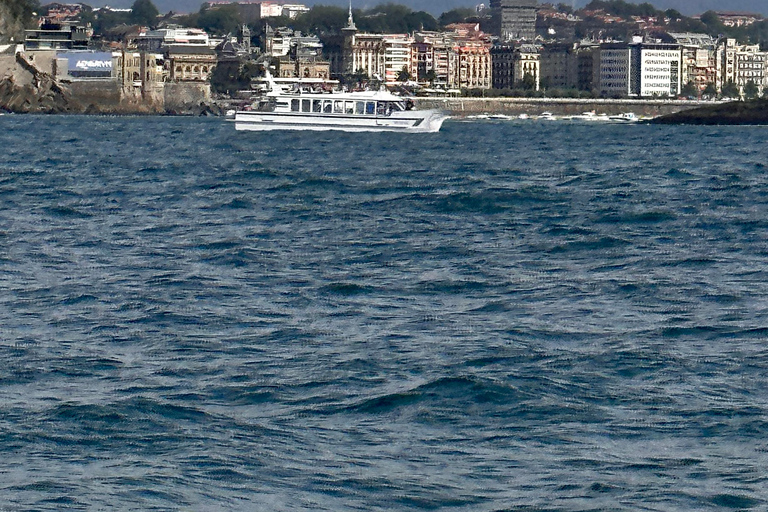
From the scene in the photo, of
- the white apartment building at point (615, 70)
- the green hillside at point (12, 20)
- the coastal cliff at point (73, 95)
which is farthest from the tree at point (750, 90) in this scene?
the green hillside at point (12, 20)

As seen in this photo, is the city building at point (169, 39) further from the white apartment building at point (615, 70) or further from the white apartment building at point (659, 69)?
the white apartment building at point (659, 69)

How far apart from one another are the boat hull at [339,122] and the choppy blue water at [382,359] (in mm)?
44371

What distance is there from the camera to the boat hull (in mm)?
64188

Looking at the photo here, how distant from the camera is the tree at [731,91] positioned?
575 ft

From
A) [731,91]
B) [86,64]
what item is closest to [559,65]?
[731,91]

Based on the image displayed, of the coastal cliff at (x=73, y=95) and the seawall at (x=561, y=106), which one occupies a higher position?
the coastal cliff at (x=73, y=95)

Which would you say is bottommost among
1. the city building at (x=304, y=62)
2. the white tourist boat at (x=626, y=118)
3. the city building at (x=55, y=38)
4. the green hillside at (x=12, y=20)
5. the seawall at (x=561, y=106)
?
the white tourist boat at (x=626, y=118)

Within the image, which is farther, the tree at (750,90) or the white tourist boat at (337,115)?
the tree at (750,90)

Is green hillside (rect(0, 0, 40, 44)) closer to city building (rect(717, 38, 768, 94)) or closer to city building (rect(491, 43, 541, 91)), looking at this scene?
city building (rect(491, 43, 541, 91))

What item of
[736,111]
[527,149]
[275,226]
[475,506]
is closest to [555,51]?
[736,111]

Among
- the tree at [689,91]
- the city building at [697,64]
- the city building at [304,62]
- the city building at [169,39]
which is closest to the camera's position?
the city building at [169,39]

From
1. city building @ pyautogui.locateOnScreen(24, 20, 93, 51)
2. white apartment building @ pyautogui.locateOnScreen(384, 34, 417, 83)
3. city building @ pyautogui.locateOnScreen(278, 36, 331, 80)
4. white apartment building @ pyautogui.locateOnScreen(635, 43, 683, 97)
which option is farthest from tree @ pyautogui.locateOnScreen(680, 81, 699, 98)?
city building @ pyautogui.locateOnScreen(24, 20, 93, 51)

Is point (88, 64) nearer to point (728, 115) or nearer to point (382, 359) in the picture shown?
point (728, 115)

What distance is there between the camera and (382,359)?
919 centimetres
